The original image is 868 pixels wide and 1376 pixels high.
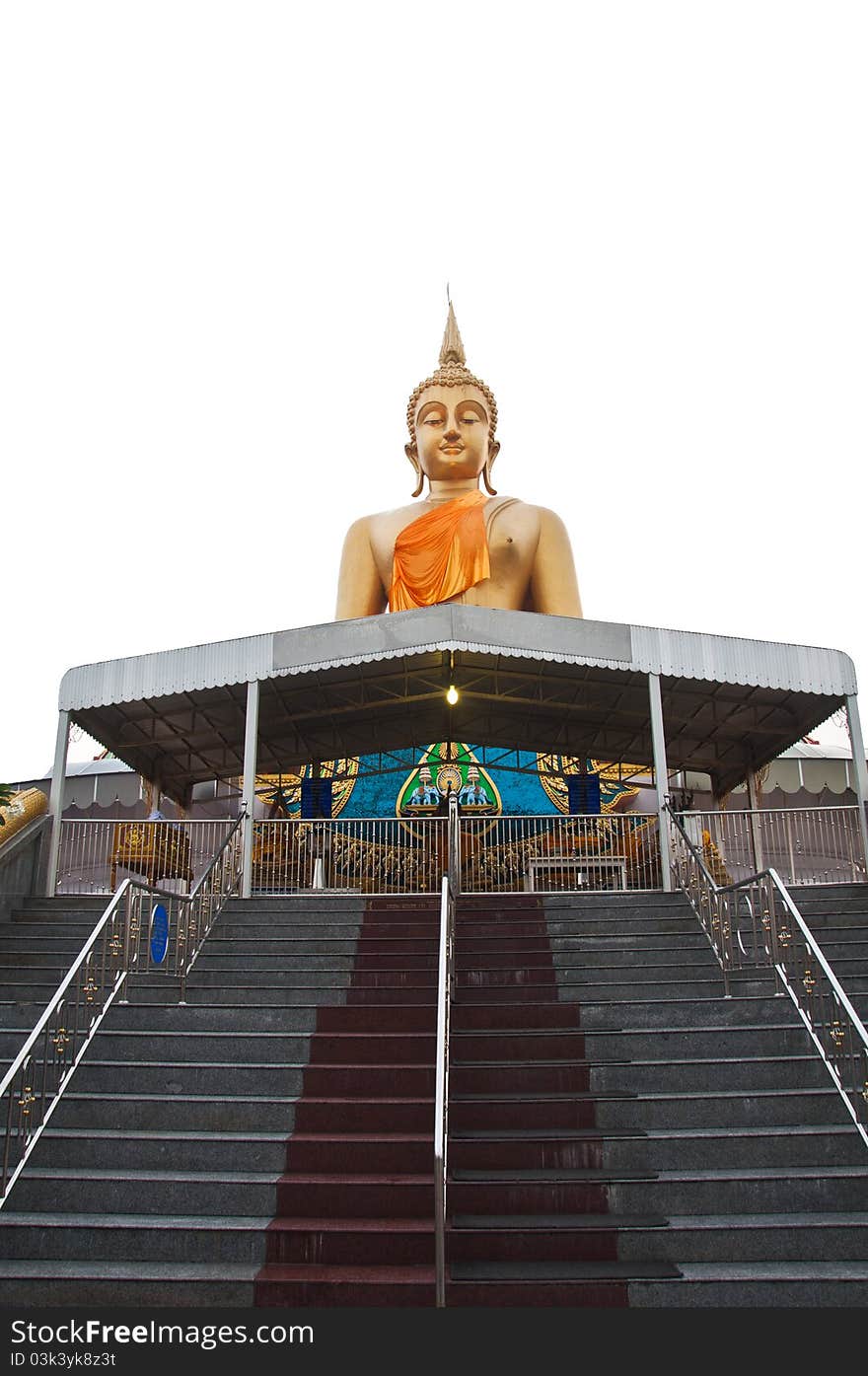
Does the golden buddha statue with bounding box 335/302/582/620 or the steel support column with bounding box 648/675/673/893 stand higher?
the golden buddha statue with bounding box 335/302/582/620

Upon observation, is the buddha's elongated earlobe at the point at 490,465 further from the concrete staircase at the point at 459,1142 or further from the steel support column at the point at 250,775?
the concrete staircase at the point at 459,1142

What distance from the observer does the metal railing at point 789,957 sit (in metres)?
6.73

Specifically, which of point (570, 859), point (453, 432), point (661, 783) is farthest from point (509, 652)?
point (453, 432)

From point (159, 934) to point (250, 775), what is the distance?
3673 millimetres

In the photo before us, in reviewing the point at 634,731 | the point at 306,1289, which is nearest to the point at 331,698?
the point at 634,731

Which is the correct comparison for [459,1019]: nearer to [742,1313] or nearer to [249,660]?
[742,1313]

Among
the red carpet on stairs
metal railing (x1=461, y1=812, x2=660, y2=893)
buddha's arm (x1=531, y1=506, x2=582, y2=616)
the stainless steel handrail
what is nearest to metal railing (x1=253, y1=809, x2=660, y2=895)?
metal railing (x1=461, y1=812, x2=660, y2=893)

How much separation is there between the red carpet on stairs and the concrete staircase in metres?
0.01

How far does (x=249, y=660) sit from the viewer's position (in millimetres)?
12750

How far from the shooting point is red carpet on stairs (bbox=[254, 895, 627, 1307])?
5.29 m

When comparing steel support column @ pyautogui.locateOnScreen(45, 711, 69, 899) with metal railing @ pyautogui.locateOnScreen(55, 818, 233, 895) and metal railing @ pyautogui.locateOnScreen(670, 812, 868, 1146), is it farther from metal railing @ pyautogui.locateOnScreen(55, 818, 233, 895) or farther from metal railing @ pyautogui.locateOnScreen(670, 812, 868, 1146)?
metal railing @ pyautogui.locateOnScreen(670, 812, 868, 1146)

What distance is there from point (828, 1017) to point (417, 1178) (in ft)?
10.3

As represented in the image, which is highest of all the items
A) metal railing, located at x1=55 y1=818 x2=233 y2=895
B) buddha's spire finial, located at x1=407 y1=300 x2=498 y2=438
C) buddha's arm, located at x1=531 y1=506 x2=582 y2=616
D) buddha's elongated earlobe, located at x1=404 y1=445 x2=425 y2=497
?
buddha's spire finial, located at x1=407 y1=300 x2=498 y2=438

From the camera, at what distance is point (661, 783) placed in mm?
12031
